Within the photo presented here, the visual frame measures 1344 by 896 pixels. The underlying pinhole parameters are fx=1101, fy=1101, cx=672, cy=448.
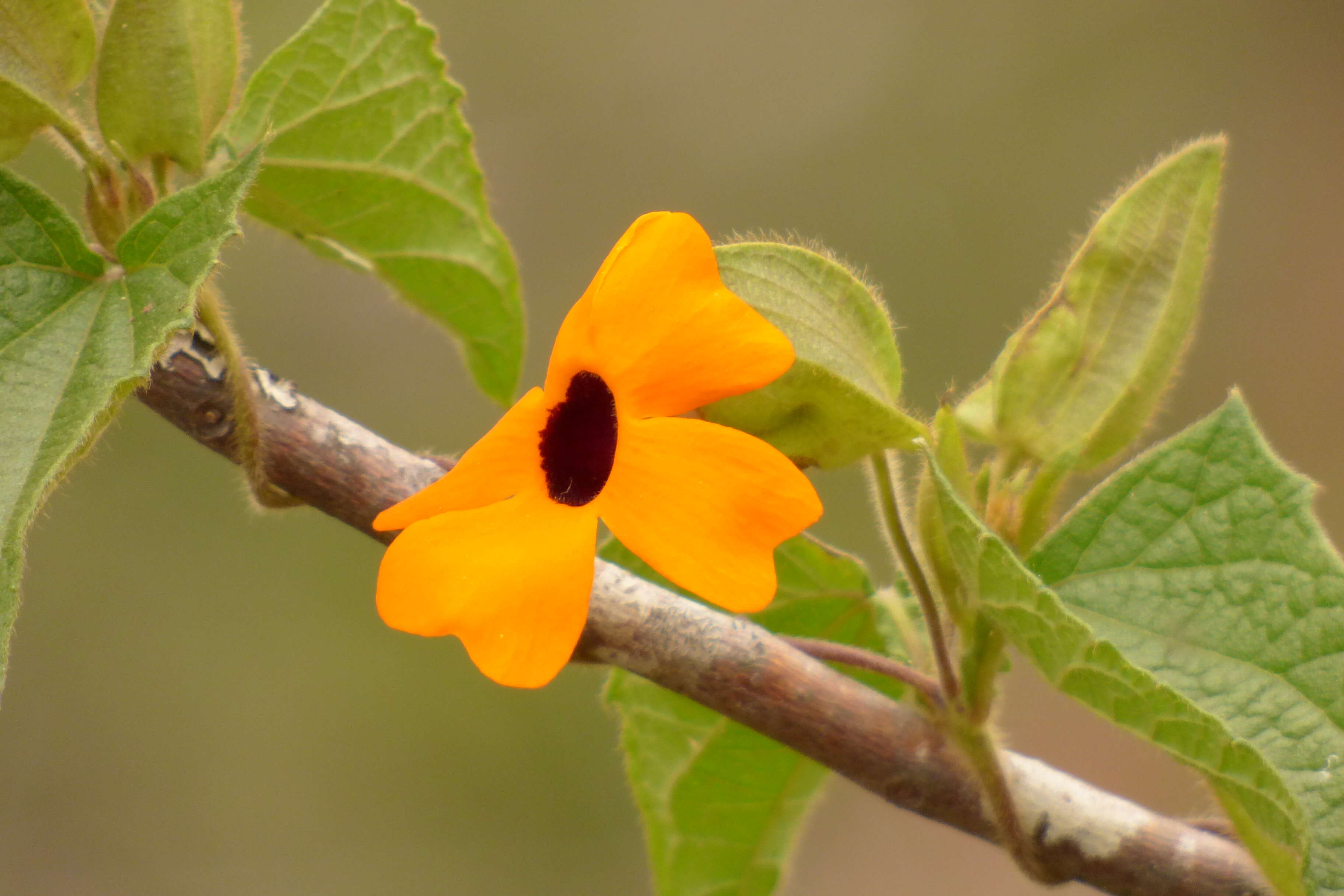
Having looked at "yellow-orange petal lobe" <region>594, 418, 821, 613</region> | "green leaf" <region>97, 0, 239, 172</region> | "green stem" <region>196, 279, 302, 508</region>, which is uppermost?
"green leaf" <region>97, 0, 239, 172</region>

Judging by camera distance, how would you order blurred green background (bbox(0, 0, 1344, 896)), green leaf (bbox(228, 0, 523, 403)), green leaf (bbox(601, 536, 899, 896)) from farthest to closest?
blurred green background (bbox(0, 0, 1344, 896))
green leaf (bbox(601, 536, 899, 896))
green leaf (bbox(228, 0, 523, 403))

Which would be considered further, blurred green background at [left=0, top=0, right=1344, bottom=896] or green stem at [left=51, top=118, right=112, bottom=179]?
blurred green background at [left=0, top=0, right=1344, bottom=896]

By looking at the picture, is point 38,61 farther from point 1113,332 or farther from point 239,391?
point 1113,332

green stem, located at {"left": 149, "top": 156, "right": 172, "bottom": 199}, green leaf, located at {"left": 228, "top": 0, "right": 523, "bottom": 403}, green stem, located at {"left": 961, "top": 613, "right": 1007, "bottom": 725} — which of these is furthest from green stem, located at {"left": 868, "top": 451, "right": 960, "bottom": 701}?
green stem, located at {"left": 149, "top": 156, "right": 172, "bottom": 199}

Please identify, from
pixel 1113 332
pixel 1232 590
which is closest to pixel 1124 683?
pixel 1232 590

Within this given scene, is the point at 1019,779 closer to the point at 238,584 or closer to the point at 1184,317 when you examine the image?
the point at 1184,317

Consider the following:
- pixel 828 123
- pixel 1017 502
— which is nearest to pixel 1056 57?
pixel 828 123

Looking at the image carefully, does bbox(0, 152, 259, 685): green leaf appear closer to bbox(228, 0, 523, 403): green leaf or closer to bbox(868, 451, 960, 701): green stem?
bbox(228, 0, 523, 403): green leaf

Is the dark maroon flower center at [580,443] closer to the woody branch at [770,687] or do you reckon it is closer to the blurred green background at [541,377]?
the woody branch at [770,687]
